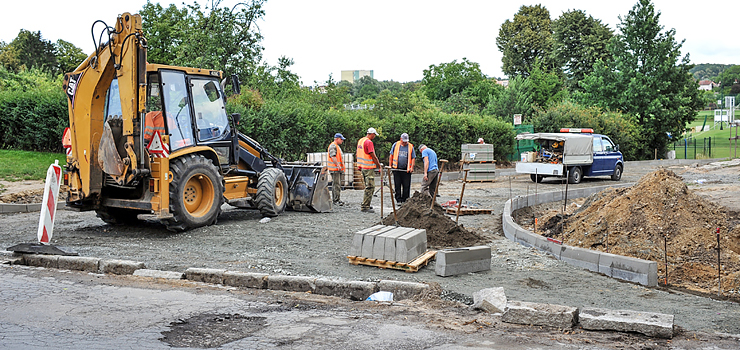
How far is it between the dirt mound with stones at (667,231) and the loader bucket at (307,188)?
17.2 ft

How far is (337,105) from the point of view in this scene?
3275cm

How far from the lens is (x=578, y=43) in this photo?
179 feet

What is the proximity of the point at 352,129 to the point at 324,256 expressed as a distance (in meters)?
16.4

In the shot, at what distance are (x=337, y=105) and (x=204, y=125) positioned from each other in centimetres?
2188

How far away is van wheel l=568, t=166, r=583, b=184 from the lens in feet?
74.7

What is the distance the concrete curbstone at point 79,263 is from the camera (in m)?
7.64

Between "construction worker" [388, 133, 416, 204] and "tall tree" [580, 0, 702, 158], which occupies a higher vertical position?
"tall tree" [580, 0, 702, 158]

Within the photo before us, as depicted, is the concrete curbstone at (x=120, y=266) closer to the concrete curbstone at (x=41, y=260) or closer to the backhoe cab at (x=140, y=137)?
the concrete curbstone at (x=41, y=260)

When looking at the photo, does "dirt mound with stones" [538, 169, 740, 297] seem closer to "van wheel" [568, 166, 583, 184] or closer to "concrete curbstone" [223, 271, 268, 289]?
"concrete curbstone" [223, 271, 268, 289]

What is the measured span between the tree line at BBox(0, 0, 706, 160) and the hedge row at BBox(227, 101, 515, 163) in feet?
0.16

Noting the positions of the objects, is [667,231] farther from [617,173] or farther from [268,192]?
[617,173]

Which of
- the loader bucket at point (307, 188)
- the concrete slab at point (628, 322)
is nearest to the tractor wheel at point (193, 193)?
the loader bucket at point (307, 188)

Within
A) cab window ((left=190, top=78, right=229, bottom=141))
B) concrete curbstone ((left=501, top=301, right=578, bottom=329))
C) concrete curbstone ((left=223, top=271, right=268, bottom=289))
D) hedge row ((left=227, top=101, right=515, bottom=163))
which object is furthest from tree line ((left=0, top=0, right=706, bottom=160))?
concrete curbstone ((left=501, top=301, right=578, bottom=329))

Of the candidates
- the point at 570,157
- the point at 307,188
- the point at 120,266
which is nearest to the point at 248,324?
the point at 120,266
